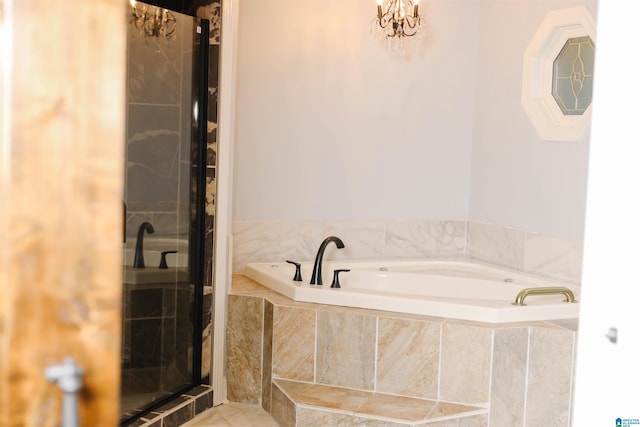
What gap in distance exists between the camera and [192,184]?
12.0ft

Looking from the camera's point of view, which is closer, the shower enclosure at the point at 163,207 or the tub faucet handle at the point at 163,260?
the shower enclosure at the point at 163,207

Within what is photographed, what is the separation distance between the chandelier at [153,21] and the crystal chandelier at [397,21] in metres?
1.27

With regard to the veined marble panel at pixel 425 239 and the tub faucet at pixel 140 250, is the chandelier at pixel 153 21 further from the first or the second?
the veined marble panel at pixel 425 239

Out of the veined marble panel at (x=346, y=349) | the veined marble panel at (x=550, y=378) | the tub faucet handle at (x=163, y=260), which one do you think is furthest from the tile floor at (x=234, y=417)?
the veined marble panel at (x=550, y=378)

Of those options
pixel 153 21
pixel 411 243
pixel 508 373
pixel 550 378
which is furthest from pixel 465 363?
pixel 153 21

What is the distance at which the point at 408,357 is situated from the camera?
3354 millimetres

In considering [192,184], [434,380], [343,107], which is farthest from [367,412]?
[343,107]

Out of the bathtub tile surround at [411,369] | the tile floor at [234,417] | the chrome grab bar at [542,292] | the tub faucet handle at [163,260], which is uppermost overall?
the tub faucet handle at [163,260]

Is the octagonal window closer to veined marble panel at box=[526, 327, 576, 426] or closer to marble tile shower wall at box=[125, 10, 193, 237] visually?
veined marble panel at box=[526, 327, 576, 426]

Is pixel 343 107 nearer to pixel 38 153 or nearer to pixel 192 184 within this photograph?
pixel 192 184

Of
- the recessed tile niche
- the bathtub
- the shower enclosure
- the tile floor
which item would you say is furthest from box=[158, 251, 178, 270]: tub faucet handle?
the recessed tile niche

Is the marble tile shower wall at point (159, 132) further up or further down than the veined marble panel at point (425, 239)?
further up

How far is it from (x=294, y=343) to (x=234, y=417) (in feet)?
1.54

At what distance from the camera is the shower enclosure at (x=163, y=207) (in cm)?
319
